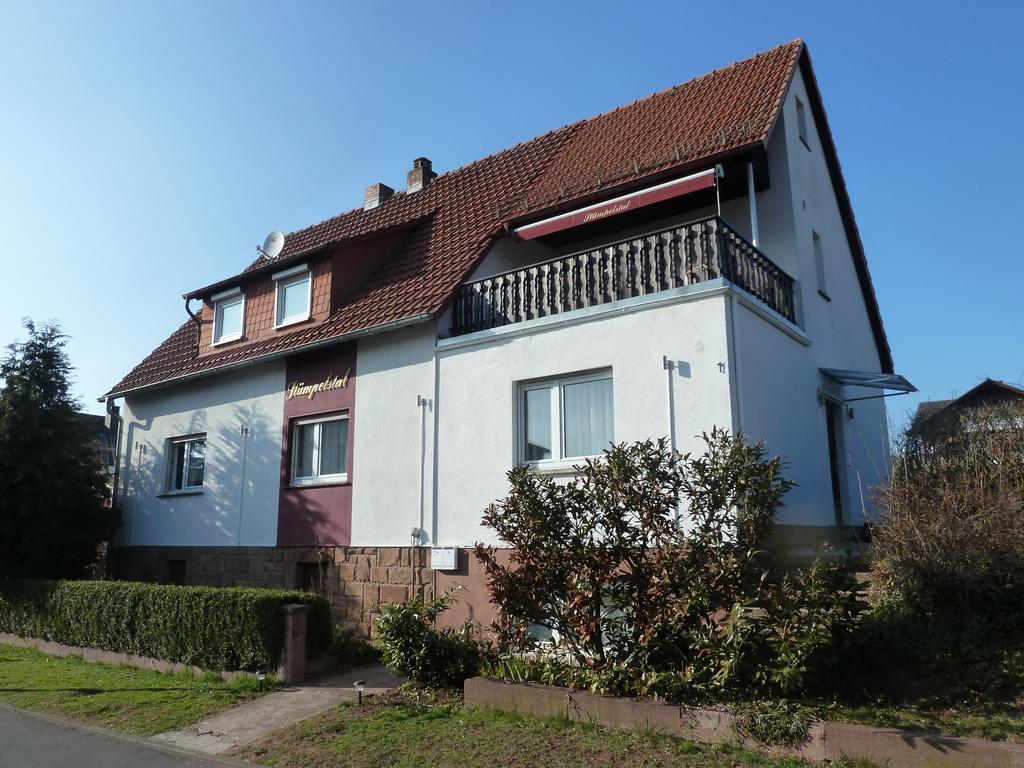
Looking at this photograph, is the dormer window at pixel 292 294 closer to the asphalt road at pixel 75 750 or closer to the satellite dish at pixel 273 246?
the satellite dish at pixel 273 246

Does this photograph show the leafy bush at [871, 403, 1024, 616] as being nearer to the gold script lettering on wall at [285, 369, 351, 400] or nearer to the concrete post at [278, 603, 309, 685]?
the concrete post at [278, 603, 309, 685]

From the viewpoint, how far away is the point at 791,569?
8.02 meters

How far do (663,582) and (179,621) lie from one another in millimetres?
7178

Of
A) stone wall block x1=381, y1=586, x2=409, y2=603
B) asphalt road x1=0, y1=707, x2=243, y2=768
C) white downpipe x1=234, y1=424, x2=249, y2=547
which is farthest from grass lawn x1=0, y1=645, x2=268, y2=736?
white downpipe x1=234, y1=424, x2=249, y2=547

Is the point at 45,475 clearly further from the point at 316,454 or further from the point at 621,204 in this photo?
the point at 621,204

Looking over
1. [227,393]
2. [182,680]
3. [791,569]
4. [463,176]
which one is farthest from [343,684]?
[463,176]

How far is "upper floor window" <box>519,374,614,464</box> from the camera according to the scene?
10.8 meters

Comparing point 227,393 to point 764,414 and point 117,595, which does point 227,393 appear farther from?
point 764,414

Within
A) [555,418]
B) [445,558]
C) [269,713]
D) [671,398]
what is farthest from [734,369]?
[269,713]

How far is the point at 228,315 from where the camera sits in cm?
1702

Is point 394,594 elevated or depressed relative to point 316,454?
depressed

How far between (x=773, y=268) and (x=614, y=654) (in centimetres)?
645

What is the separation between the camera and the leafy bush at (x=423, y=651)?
A: 9266 millimetres

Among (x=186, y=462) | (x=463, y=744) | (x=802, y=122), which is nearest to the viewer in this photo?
(x=463, y=744)
